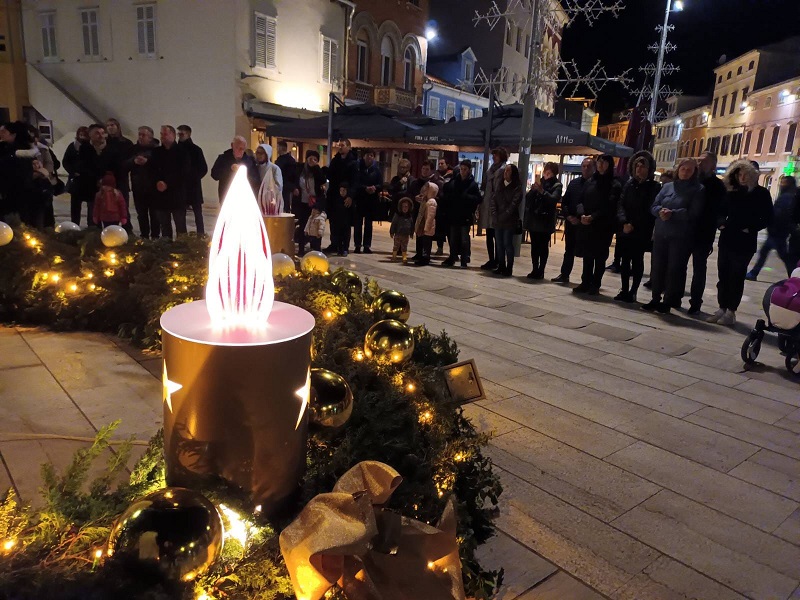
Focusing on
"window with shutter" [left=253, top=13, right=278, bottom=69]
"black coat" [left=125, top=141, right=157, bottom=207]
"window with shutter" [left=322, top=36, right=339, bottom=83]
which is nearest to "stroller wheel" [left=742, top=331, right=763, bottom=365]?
"black coat" [left=125, top=141, right=157, bottom=207]

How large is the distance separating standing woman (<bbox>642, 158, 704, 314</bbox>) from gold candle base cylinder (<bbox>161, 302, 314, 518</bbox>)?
6.17 meters

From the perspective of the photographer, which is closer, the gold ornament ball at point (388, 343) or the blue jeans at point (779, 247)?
the gold ornament ball at point (388, 343)

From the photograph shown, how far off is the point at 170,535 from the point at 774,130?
45332 mm

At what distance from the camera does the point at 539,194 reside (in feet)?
28.2

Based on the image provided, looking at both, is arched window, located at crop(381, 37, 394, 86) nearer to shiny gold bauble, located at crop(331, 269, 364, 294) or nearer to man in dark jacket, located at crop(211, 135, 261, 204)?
man in dark jacket, located at crop(211, 135, 261, 204)

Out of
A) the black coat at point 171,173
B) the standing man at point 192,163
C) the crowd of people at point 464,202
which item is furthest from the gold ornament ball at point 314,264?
the black coat at point 171,173

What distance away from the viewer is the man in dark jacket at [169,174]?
7898 mm

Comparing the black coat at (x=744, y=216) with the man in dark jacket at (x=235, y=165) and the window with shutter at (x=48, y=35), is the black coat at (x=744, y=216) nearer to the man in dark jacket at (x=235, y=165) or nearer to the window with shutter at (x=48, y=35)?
the man in dark jacket at (x=235, y=165)

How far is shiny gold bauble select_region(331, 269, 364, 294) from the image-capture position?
396cm

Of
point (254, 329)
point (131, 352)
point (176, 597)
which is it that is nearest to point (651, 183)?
point (131, 352)

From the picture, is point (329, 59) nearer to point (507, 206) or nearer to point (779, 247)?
point (507, 206)

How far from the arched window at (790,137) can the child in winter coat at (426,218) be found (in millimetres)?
35359

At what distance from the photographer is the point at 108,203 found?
8.05 meters

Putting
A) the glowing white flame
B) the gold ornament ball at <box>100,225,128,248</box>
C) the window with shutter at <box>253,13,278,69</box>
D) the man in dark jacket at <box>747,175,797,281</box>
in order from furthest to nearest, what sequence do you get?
the window with shutter at <box>253,13,278,69</box> → the man in dark jacket at <box>747,175,797,281</box> → the gold ornament ball at <box>100,225,128,248</box> → the glowing white flame
